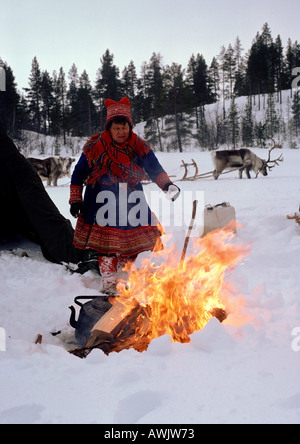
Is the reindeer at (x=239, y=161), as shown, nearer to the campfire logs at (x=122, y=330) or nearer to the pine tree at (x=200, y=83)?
the campfire logs at (x=122, y=330)

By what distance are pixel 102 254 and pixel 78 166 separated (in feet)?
2.89

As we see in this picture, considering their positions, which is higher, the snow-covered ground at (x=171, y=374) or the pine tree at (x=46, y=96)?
the pine tree at (x=46, y=96)

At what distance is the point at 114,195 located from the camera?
3129mm

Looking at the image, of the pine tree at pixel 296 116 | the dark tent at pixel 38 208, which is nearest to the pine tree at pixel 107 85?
the pine tree at pixel 296 116

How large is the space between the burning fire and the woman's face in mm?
1234

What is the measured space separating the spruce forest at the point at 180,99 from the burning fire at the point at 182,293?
26.3 meters

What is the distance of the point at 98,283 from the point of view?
3.80m

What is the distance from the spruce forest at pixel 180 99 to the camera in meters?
30.3

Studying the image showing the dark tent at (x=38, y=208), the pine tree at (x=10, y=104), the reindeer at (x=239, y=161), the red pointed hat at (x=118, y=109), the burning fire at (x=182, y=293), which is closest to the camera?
the burning fire at (x=182, y=293)

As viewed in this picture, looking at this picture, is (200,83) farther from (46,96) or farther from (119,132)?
(119,132)

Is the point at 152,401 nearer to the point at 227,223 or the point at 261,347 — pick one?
the point at 261,347

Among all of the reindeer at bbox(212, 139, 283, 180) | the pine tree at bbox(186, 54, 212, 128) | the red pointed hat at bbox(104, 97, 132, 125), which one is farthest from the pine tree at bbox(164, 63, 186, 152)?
the red pointed hat at bbox(104, 97, 132, 125)

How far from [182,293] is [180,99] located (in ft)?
91.8

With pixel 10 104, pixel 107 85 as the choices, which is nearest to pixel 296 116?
pixel 107 85
